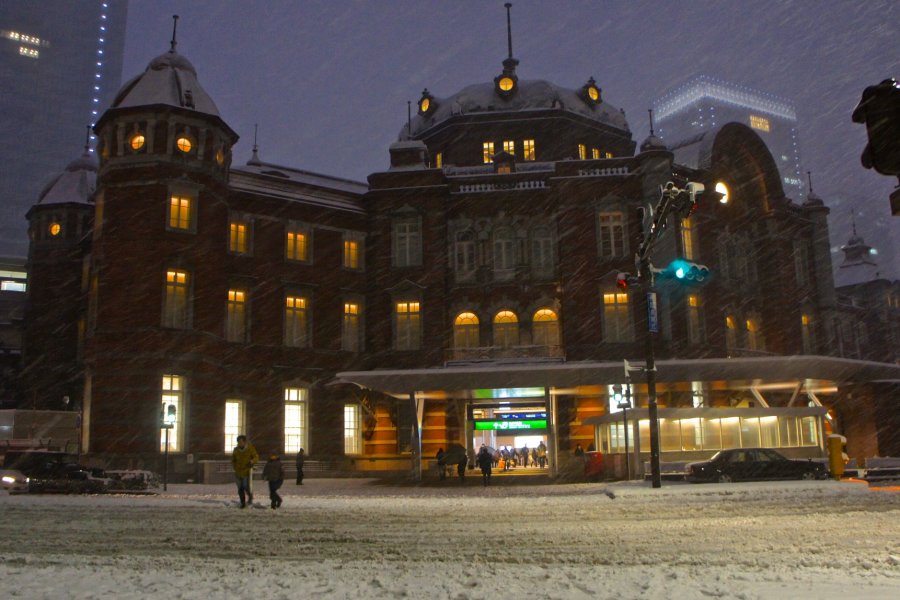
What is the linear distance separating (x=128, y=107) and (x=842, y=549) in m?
31.7

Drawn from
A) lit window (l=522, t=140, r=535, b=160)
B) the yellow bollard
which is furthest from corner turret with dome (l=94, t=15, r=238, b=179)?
the yellow bollard

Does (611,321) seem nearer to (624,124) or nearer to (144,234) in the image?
(624,124)

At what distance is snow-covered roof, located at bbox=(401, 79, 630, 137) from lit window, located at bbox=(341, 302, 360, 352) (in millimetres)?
12727

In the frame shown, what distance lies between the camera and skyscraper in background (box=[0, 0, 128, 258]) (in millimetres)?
143000

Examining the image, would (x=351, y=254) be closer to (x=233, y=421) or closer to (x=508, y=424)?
(x=233, y=421)

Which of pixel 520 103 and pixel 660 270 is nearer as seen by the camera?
pixel 660 270

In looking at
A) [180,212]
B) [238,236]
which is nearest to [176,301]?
[180,212]

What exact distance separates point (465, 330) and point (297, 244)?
9051 millimetres

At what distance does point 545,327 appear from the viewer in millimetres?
38688

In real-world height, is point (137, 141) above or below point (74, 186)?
below

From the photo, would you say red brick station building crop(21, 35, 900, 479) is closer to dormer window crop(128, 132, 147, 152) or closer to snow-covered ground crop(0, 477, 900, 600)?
dormer window crop(128, 132, 147, 152)

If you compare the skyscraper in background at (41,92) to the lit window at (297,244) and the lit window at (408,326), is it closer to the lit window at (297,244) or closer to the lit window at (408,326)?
the lit window at (297,244)

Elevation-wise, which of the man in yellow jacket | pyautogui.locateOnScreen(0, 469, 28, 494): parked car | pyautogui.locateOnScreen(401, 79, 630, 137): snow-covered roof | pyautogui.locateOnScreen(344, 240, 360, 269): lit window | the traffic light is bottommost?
pyautogui.locateOnScreen(0, 469, 28, 494): parked car

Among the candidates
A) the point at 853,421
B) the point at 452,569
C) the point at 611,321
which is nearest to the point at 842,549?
the point at 452,569
